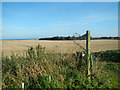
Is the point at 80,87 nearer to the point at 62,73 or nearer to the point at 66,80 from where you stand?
the point at 66,80

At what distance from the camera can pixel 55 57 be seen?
773cm

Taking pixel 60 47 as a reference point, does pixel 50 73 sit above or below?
below

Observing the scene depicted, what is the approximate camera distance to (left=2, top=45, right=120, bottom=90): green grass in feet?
19.8

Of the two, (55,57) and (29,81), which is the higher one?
(55,57)

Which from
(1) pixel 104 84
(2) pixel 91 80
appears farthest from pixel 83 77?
(1) pixel 104 84

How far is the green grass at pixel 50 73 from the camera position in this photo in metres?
6.04

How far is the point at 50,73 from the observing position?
21.2ft

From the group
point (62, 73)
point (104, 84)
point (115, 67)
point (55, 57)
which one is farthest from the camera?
point (115, 67)

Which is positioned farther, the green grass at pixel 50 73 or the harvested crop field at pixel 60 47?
the harvested crop field at pixel 60 47

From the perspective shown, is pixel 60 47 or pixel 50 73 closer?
pixel 50 73

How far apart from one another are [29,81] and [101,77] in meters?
2.46

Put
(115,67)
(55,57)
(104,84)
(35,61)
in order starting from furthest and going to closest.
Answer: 1. (115,67)
2. (55,57)
3. (35,61)
4. (104,84)

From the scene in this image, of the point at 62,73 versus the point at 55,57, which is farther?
the point at 55,57

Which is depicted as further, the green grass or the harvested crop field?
the harvested crop field
